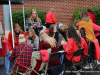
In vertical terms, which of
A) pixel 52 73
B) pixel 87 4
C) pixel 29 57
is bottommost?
pixel 52 73

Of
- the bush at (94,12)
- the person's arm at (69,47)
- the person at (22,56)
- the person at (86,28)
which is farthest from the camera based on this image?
the bush at (94,12)

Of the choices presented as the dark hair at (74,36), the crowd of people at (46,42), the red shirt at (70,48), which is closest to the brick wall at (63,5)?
the crowd of people at (46,42)

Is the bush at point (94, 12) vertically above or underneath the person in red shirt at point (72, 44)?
above

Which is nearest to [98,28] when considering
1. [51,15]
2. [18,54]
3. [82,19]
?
[82,19]

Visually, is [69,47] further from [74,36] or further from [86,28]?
[86,28]

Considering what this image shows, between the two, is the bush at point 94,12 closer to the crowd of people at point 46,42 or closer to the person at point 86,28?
the crowd of people at point 46,42

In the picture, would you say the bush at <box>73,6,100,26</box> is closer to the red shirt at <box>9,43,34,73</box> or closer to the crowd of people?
the crowd of people

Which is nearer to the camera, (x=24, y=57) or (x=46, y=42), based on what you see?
(x=24, y=57)

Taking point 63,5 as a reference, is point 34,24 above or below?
below

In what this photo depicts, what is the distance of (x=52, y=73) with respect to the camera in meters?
4.64

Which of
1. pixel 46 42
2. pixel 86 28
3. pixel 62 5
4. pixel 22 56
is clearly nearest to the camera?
pixel 22 56

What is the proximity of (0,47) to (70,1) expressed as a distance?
775cm

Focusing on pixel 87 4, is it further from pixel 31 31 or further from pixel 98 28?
pixel 31 31

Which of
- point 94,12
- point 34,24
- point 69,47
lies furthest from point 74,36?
point 94,12
